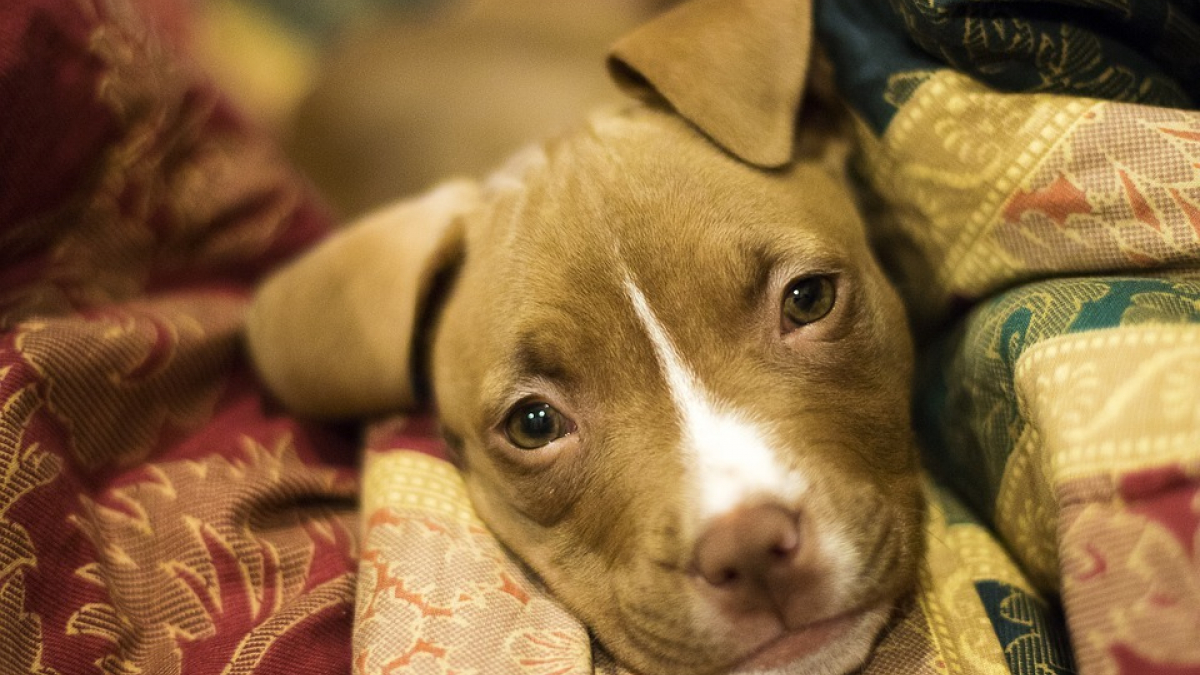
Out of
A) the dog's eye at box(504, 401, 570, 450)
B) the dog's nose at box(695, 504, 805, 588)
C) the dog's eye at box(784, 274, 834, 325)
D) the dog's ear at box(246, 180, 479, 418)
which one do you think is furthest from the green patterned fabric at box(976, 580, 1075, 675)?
the dog's ear at box(246, 180, 479, 418)

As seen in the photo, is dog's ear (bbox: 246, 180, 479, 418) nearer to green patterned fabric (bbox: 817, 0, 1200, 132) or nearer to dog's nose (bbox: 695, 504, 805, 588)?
dog's nose (bbox: 695, 504, 805, 588)

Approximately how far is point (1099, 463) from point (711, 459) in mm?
621

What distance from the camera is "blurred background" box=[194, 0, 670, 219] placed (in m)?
3.66

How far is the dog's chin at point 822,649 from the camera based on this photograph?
165 centimetres

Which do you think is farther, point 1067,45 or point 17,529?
point 1067,45

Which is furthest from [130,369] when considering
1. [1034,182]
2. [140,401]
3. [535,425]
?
[1034,182]

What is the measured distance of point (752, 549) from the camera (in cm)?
155

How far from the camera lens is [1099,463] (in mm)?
1366

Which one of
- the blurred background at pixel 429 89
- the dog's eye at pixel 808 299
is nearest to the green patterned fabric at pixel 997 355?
the dog's eye at pixel 808 299

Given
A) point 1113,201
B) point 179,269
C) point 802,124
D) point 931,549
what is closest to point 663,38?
point 802,124

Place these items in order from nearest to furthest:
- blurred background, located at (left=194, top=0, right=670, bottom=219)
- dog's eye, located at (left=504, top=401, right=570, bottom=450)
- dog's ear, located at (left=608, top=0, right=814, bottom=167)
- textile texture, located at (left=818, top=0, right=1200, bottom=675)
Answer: textile texture, located at (left=818, top=0, right=1200, bottom=675)
dog's eye, located at (left=504, top=401, right=570, bottom=450)
dog's ear, located at (left=608, top=0, right=814, bottom=167)
blurred background, located at (left=194, top=0, right=670, bottom=219)

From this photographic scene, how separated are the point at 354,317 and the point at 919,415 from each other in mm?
1392

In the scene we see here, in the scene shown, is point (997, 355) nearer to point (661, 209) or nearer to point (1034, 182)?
point (1034, 182)

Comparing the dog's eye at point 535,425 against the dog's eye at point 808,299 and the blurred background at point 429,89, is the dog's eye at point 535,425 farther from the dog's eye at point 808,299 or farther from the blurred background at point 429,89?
the blurred background at point 429,89
